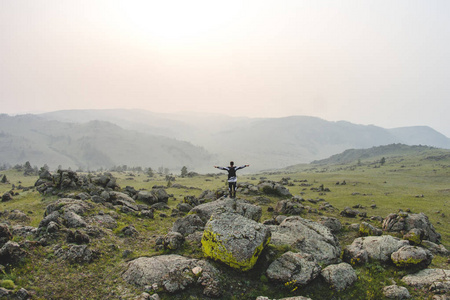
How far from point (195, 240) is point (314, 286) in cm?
972

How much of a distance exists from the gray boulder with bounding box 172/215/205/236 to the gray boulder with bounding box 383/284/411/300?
48.6ft

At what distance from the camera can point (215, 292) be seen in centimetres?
1370

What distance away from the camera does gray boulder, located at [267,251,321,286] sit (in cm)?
1452

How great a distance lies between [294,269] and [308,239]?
173 inches

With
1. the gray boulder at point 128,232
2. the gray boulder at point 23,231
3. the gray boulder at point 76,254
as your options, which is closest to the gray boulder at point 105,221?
the gray boulder at point 128,232

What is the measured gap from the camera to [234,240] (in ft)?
51.7

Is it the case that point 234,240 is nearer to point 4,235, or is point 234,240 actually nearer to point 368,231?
point 4,235


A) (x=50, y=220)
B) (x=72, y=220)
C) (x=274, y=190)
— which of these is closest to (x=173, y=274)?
(x=72, y=220)

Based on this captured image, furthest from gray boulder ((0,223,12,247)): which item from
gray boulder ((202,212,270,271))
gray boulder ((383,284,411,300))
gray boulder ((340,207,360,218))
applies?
gray boulder ((340,207,360,218))

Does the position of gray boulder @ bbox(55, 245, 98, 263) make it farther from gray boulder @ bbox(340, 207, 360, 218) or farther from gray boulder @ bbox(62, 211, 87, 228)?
gray boulder @ bbox(340, 207, 360, 218)

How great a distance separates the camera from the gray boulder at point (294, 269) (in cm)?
1452

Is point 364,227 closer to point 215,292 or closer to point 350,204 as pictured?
point 215,292

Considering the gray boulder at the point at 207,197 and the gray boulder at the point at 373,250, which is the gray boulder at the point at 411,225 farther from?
the gray boulder at the point at 207,197

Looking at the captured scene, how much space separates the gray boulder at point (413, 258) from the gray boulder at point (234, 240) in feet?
31.0
